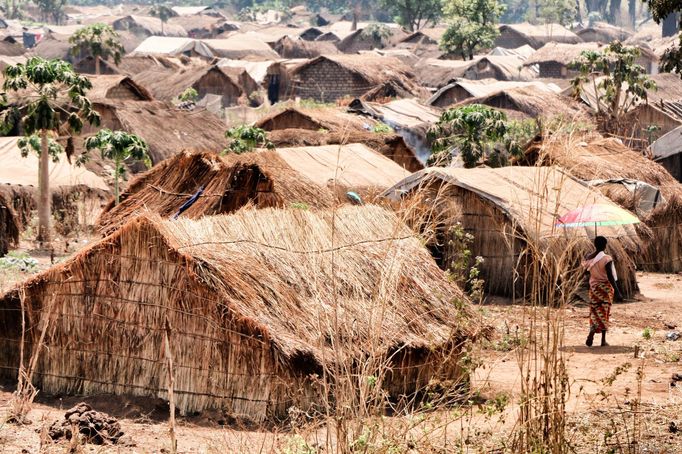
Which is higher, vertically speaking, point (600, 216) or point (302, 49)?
point (302, 49)

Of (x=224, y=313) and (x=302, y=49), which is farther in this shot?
(x=302, y=49)

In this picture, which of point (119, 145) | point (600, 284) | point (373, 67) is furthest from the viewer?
point (373, 67)

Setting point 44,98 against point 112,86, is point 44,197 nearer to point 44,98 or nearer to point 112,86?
point 44,98

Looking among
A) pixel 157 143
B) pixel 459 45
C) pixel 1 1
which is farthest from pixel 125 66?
pixel 1 1

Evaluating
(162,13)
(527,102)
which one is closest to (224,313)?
(527,102)

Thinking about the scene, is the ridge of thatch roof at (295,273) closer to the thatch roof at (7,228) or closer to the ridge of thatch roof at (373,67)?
the thatch roof at (7,228)

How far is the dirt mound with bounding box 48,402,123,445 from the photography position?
7344 mm

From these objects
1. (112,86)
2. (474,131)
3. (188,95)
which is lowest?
(474,131)

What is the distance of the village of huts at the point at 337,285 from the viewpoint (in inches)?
240

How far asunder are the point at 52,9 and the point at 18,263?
324 ft

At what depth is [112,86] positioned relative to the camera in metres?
31.8

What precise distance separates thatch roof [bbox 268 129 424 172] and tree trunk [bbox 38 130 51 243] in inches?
234

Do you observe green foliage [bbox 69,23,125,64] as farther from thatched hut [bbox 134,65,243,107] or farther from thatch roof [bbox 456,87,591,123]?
thatch roof [bbox 456,87,591,123]

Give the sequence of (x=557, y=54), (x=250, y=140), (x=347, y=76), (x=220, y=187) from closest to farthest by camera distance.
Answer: (x=220, y=187)
(x=250, y=140)
(x=347, y=76)
(x=557, y=54)
